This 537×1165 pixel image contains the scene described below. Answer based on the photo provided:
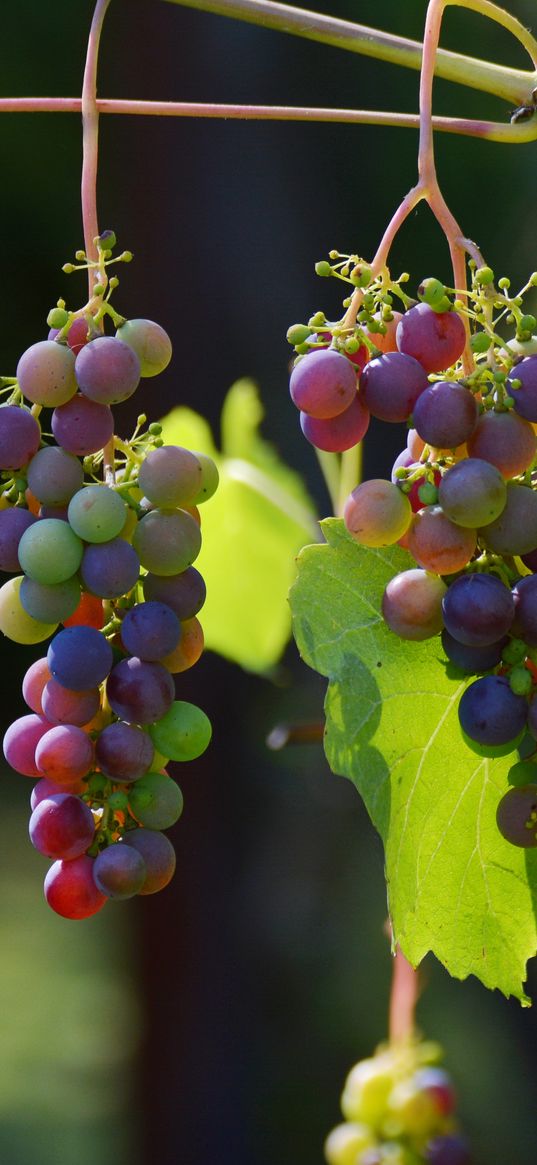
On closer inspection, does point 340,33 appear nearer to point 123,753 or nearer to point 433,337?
point 433,337

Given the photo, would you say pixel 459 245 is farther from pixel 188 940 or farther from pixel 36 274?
pixel 36 274

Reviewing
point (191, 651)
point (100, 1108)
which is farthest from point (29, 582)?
point (100, 1108)

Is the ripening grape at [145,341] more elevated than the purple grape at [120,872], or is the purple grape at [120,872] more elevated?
the ripening grape at [145,341]

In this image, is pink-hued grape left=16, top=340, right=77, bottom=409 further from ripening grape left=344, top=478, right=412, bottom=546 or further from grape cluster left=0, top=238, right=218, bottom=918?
ripening grape left=344, top=478, right=412, bottom=546

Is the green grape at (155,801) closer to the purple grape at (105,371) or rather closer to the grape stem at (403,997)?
the purple grape at (105,371)

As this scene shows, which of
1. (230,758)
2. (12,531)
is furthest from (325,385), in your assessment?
(230,758)

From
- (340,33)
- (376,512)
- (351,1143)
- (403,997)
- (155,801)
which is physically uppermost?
(340,33)

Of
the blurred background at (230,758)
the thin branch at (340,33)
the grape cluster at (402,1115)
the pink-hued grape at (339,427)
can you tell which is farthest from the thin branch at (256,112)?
the blurred background at (230,758)
